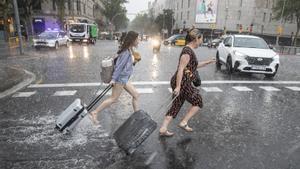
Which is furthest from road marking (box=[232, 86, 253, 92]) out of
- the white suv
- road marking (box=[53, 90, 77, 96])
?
road marking (box=[53, 90, 77, 96])

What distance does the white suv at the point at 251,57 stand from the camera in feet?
36.2

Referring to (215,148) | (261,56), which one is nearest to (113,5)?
(261,56)

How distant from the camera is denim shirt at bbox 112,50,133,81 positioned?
484cm

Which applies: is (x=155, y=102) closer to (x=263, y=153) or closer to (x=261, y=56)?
(x=263, y=153)

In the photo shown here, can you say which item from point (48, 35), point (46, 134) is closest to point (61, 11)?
point (48, 35)

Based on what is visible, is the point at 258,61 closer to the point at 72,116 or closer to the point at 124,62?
the point at 124,62

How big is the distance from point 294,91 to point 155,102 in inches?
192

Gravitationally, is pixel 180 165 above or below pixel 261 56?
below

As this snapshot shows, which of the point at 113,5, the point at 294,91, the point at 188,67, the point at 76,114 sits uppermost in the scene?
the point at 113,5

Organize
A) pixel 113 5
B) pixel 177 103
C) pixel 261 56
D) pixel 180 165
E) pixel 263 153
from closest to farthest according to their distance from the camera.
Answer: pixel 180 165 → pixel 263 153 → pixel 177 103 → pixel 261 56 → pixel 113 5

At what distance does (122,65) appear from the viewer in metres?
4.84

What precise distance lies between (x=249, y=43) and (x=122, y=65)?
902 cm

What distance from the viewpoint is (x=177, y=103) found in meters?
4.75

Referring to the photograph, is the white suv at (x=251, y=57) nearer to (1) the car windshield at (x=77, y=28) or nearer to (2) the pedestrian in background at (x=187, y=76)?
(2) the pedestrian in background at (x=187, y=76)
